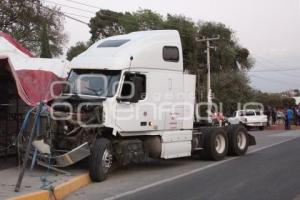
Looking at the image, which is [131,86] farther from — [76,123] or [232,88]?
[232,88]

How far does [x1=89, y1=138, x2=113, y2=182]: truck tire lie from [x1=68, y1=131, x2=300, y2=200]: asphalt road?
0.69 ft

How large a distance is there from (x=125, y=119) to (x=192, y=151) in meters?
3.59

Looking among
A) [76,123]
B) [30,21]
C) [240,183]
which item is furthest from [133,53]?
[30,21]

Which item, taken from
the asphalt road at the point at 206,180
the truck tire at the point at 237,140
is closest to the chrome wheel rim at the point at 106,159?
the asphalt road at the point at 206,180

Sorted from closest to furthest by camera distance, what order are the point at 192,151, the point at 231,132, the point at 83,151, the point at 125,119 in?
the point at 83,151 < the point at 125,119 < the point at 192,151 < the point at 231,132

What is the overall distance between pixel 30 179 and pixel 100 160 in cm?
159

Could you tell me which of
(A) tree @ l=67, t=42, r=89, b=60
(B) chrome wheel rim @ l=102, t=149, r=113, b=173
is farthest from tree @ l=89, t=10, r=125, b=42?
(B) chrome wheel rim @ l=102, t=149, r=113, b=173

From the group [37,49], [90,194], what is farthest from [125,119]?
[37,49]

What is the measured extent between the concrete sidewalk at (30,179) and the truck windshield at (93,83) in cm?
189

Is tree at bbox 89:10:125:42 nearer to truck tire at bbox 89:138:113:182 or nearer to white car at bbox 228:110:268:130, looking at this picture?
white car at bbox 228:110:268:130

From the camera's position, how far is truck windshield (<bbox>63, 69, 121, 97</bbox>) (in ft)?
42.4

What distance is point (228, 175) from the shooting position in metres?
13.0

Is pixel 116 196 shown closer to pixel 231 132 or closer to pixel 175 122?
pixel 175 122

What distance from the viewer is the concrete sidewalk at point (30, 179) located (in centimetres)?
1002
